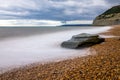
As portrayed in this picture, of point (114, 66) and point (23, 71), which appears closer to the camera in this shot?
point (114, 66)

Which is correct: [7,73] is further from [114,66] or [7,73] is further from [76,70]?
[114,66]

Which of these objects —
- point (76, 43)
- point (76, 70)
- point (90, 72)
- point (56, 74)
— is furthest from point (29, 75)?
point (76, 43)

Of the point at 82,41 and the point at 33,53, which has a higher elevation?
the point at 82,41

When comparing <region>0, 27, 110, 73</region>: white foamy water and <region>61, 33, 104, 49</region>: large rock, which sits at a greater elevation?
<region>61, 33, 104, 49</region>: large rock

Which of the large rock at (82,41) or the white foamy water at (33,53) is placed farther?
the large rock at (82,41)

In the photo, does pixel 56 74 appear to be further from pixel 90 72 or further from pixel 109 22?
pixel 109 22

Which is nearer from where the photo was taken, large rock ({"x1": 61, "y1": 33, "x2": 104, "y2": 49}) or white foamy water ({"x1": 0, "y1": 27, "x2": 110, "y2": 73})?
white foamy water ({"x1": 0, "y1": 27, "x2": 110, "y2": 73})

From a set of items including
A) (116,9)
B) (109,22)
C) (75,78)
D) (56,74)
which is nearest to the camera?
(75,78)

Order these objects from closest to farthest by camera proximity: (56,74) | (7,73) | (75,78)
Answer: (75,78)
(56,74)
(7,73)

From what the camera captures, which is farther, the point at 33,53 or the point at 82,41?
the point at 82,41

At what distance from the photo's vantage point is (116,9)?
164 metres

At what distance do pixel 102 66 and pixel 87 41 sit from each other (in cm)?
825

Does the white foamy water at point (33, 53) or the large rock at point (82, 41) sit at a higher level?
the large rock at point (82, 41)

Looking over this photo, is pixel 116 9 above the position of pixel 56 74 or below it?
above
